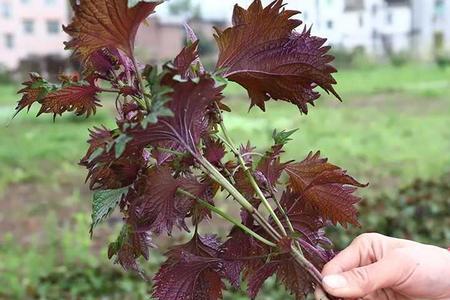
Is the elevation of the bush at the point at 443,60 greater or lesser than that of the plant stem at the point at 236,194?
lesser

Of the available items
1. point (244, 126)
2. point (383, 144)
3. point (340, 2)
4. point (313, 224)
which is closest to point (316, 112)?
point (244, 126)

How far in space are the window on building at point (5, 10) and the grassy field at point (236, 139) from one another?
30.1 inches

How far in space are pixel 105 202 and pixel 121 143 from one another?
0.22 ft

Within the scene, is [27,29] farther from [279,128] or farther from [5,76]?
[279,128]

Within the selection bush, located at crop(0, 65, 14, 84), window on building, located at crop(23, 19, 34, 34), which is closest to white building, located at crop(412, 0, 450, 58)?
window on building, located at crop(23, 19, 34, 34)

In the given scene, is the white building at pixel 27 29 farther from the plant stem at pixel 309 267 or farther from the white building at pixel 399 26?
the plant stem at pixel 309 267

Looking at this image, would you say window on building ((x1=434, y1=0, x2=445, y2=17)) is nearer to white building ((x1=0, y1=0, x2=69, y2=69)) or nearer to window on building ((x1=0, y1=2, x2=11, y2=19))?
white building ((x1=0, y1=0, x2=69, y2=69))

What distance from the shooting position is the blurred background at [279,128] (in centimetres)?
243

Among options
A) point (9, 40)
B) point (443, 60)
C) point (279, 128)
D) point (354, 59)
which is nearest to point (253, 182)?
point (279, 128)

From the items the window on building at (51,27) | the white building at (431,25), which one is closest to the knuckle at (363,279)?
the white building at (431,25)

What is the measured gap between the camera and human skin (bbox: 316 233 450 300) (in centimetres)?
48

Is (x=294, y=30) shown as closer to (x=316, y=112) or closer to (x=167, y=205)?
(x=167, y=205)

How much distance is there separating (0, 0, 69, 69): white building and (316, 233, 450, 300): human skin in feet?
21.8

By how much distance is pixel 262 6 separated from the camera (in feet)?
1.43
